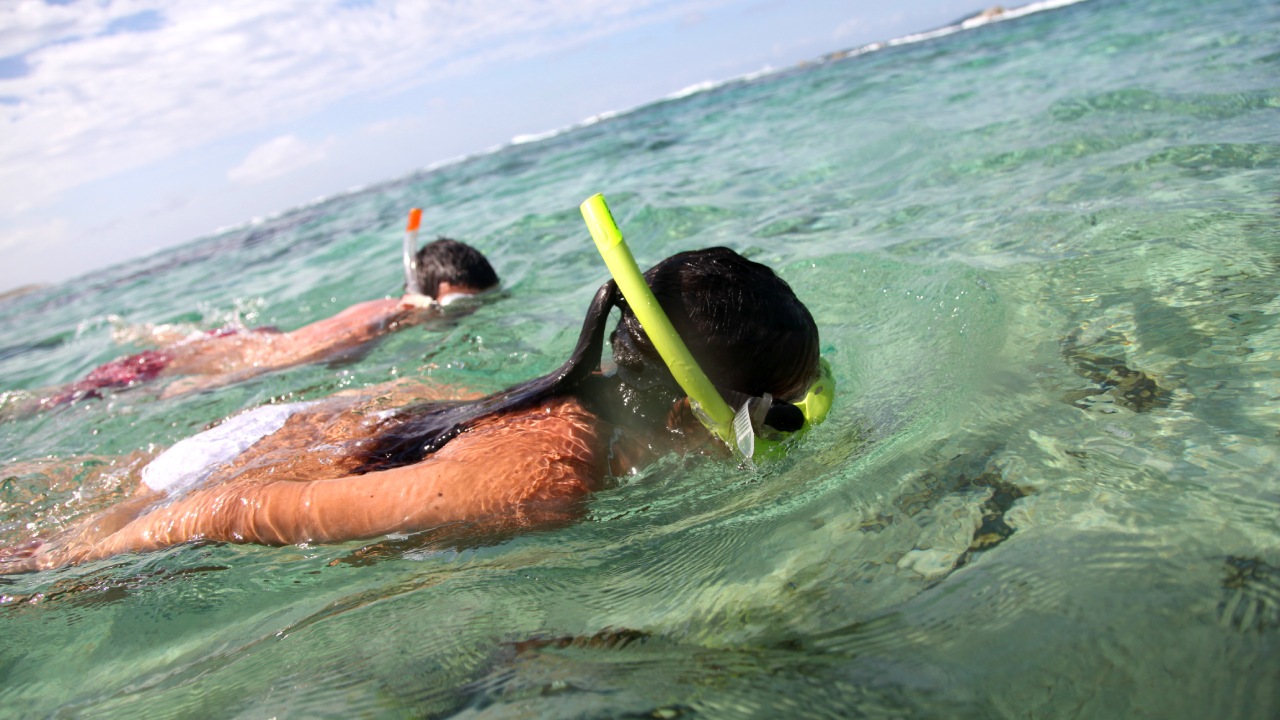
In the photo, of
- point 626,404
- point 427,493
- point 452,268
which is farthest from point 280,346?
point 626,404

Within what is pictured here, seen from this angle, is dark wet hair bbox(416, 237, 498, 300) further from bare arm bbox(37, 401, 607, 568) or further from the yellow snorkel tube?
the yellow snorkel tube

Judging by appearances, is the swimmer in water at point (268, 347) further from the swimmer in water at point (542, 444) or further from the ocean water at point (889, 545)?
the swimmer in water at point (542, 444)

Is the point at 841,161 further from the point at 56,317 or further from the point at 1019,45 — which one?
the point at 56,317

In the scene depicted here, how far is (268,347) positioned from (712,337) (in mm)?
3970

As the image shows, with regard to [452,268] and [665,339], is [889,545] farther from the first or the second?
[452,268]

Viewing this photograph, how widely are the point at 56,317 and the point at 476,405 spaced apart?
49.0 ft

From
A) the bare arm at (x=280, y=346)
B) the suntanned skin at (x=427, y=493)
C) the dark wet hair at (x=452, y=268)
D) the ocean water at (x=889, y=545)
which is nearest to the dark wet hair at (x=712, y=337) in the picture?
the suntanned skin at (x=427, y=493)

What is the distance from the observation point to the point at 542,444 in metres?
2.02

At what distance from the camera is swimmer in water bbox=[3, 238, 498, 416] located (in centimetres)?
474

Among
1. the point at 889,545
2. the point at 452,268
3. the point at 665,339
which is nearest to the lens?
the point at 889,545

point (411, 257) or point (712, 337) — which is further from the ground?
point (411, 257)

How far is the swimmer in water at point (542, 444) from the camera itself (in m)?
1.92

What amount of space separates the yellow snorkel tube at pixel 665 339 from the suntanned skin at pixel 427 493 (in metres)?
0.35

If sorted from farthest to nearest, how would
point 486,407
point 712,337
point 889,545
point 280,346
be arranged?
point 280,346
point 486,407
point 712,337
point 889,545
